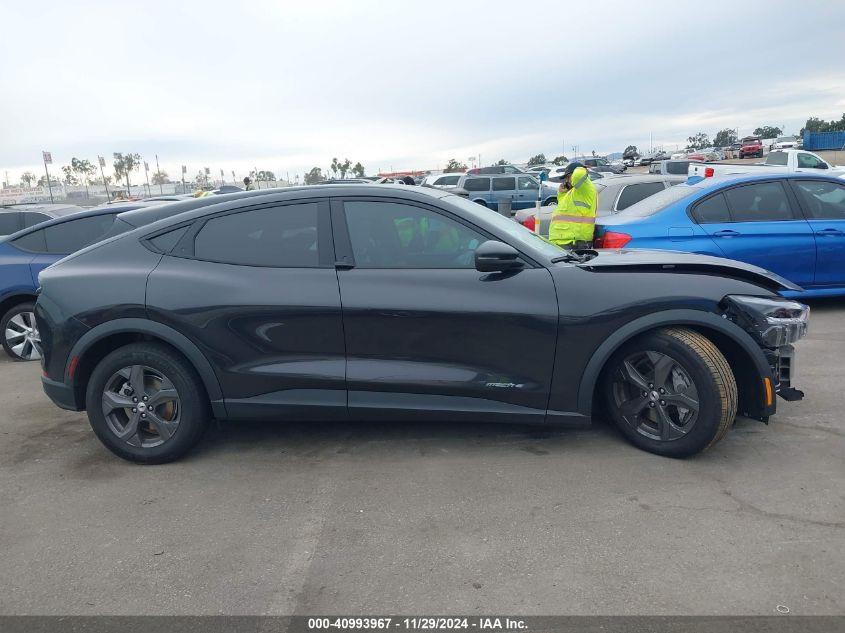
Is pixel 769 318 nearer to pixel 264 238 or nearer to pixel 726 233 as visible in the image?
pixel 264 238

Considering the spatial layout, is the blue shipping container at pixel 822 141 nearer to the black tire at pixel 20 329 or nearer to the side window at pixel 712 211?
the side window at pixel 712 211

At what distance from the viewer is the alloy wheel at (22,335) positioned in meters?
6.96

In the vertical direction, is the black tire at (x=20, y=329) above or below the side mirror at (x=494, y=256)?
below

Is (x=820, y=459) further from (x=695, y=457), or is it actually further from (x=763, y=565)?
(x=763, y=565)

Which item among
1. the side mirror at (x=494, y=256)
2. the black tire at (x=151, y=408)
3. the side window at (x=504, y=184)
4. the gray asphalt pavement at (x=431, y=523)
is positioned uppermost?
the side window at (x=504, y=184)

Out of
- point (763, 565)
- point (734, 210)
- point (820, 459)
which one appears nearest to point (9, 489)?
point (763, 565)

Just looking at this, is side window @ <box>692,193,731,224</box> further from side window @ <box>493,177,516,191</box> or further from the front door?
side window @ <box>493,177,516,191</box>

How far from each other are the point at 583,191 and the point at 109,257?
4821 mm

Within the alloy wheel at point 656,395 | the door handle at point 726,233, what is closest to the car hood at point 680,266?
the alloy wheel at point 656,395

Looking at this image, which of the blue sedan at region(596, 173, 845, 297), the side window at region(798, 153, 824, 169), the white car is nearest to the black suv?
the blue sedan at region(596, 173, 845, 297)

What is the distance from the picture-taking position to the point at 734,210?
Answer: 6.96 meters

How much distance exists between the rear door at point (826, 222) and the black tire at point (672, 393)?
4.28 metres

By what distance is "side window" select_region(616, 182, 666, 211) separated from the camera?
9579 mm

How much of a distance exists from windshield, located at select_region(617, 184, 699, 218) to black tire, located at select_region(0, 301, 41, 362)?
6527 millimetres
